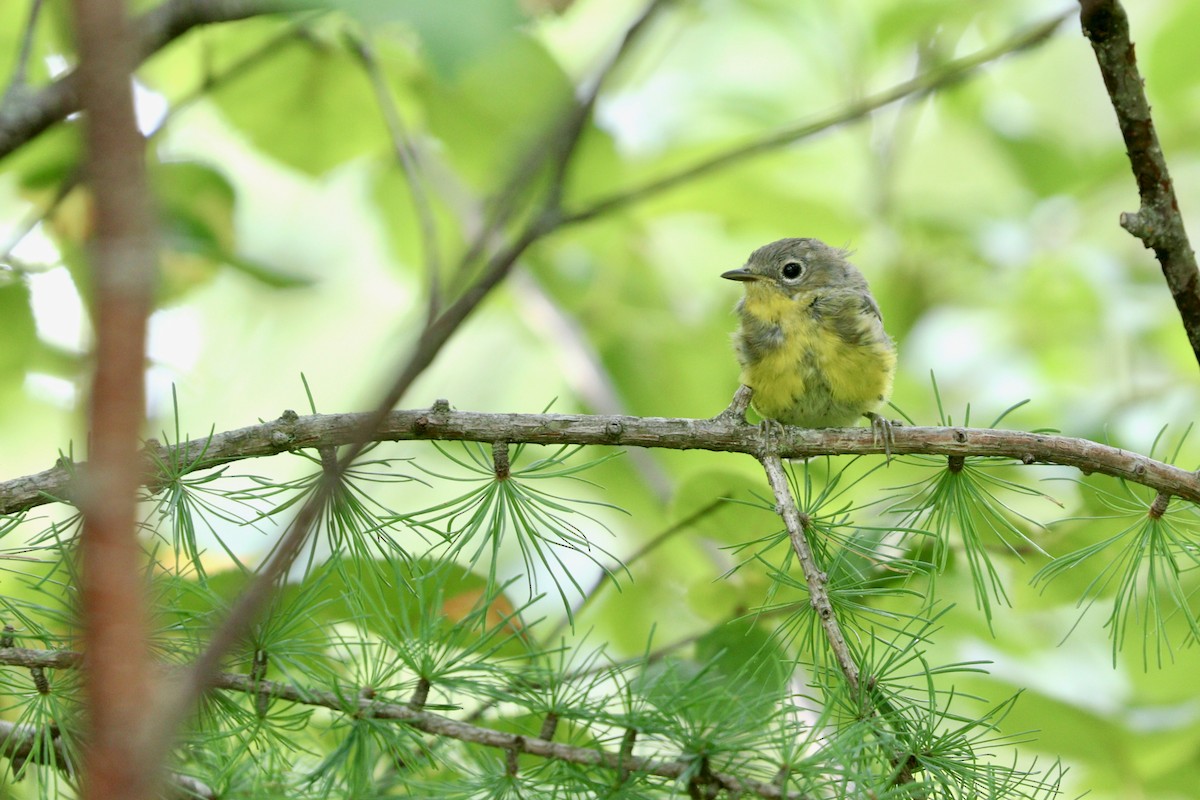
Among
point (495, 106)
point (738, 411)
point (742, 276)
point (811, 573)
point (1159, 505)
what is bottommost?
point (811, 573)

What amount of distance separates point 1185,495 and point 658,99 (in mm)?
3108

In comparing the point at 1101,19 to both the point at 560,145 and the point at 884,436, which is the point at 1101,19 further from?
the point at 560,145

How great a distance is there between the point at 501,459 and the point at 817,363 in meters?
1.53

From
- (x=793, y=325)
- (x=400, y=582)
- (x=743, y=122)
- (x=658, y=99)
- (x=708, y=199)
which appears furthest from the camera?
(x=658, y=99)

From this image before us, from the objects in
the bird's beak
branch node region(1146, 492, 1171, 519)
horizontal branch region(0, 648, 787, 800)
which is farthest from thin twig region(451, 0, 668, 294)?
the bird's beak

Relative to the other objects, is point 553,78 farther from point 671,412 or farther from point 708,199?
point 671,412

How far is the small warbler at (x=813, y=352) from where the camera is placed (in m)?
3.29

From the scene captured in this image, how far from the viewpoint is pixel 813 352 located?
3.32 meters

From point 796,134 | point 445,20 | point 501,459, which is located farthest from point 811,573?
point 445,20

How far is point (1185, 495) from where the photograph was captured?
2.06 metres

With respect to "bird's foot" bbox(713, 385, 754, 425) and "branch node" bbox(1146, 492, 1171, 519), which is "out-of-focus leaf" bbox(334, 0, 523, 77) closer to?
"bird's foot" bbox(713, 385, 754, 425)

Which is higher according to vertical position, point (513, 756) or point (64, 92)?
point (64, 92)

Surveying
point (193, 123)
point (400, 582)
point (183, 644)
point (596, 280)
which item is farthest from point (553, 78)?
point (193, 123)

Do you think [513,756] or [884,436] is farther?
[884,436]
